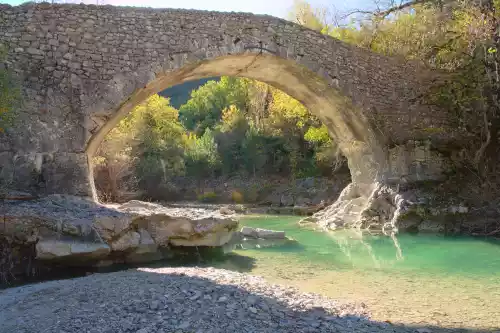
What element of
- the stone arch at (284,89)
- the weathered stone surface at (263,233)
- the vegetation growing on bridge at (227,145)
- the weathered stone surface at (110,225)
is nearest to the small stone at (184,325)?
the weathered stone surface at (110,225)

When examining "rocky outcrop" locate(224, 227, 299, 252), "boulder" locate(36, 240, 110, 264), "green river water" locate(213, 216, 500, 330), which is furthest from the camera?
"rocky outcrop" locate(224, 227, 299, 252)

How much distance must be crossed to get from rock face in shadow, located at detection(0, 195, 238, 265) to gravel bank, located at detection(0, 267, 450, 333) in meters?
0.92

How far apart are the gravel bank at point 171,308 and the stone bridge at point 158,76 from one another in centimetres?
367

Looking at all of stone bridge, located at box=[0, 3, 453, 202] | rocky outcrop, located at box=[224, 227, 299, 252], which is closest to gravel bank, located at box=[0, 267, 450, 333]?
stone bridge, located at box=[0, 3, 453, 202]

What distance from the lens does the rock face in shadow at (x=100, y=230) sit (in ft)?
20.0

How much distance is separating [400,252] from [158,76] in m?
6.20

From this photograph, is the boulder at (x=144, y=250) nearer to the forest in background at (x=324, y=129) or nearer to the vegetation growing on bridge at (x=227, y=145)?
the forest in background at (x=324, y=129)

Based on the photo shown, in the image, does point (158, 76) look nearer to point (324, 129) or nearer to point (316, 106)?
point (316, 106)

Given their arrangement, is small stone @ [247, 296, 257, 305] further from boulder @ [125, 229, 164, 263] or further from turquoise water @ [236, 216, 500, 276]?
turquoise water @ [236, 216, 500, 276]

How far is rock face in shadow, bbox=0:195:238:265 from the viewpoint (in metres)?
6.10

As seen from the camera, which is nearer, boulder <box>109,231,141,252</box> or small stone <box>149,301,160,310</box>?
small stone <box>149,301,160,310</box>

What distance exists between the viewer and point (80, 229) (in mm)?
6332

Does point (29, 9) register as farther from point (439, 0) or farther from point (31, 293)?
point (439, 0)

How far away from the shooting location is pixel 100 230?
6434 mm
